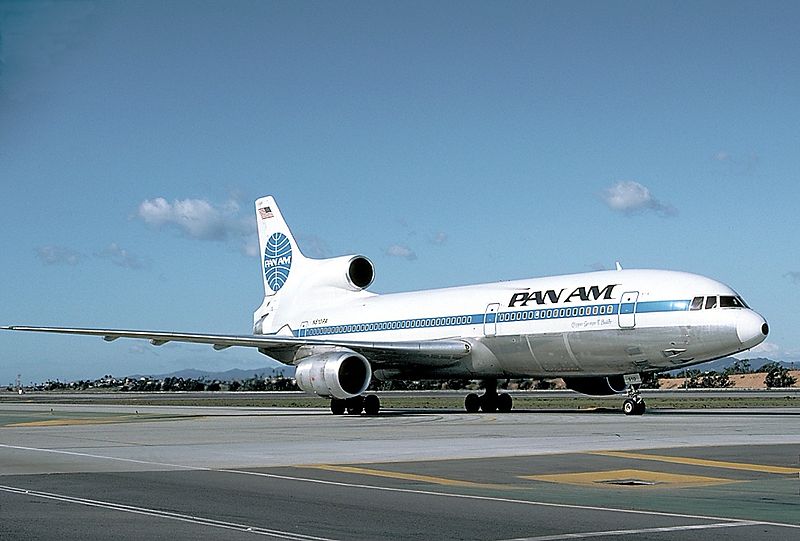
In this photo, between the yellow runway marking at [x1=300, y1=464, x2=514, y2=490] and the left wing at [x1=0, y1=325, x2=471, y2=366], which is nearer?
the yellow runway marking at [x1=300, y1=464, x2=514, y2=490]

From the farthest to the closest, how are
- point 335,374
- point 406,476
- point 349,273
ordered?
point 349,273
point 335,374
point 406,476

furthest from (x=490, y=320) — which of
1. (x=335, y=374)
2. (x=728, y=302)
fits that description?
(x=728, y=302)

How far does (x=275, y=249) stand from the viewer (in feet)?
171

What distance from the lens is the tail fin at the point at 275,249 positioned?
51000 mm

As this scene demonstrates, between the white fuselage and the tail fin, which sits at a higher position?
the tail fin

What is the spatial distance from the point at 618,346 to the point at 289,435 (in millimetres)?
12929

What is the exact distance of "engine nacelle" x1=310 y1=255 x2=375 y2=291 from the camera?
4756cm

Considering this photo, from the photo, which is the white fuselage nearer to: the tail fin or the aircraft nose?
the aircraft nose

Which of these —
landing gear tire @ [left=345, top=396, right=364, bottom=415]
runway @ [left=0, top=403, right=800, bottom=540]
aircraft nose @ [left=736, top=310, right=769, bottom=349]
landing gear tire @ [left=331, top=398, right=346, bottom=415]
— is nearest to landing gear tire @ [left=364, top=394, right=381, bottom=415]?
landing gear tire @ [left=345, top=396, right=364, bottom=415]

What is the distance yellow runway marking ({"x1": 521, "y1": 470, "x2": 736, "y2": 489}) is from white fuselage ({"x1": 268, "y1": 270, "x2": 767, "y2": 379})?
17.6 meters

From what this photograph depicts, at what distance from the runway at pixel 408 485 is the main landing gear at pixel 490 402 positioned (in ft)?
49.9

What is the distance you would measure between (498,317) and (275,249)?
17345mm

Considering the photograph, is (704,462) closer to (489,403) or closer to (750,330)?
(750,330)

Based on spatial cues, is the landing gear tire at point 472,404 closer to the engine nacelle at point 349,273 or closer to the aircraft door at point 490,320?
the aircraft door at point 490,320
